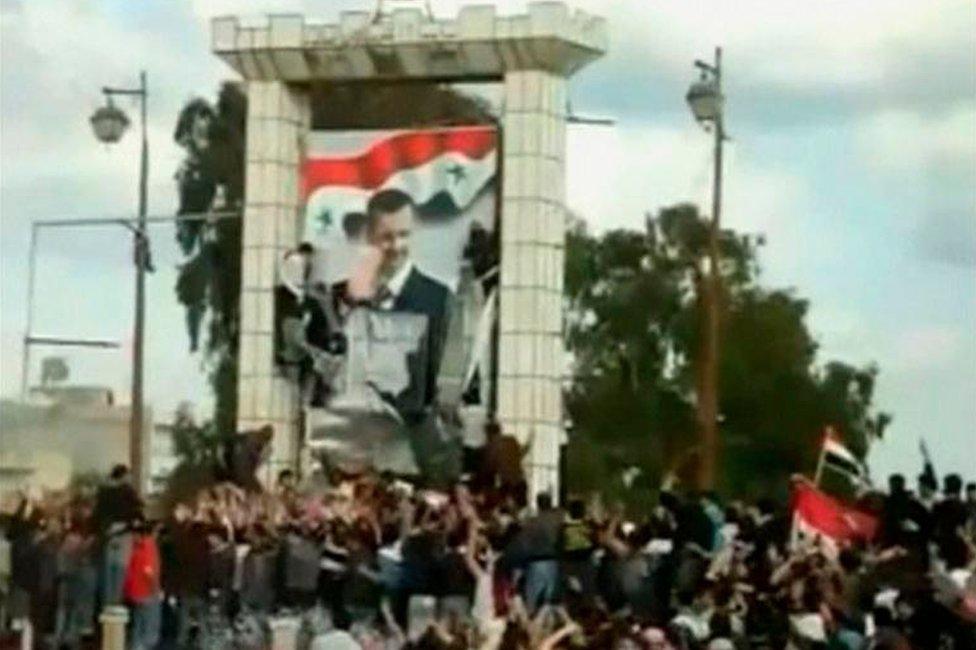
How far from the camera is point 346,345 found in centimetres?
4806

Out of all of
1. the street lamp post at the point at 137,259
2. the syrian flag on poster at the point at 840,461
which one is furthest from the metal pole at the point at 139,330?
the syrian flag on poster at the point at 840,461

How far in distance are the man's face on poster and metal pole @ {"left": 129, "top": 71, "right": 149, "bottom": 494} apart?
4.13 metres

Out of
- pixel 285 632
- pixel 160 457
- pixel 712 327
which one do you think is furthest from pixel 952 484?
pixel 160 457

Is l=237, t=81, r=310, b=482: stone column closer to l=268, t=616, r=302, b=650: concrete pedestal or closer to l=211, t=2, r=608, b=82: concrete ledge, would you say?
l=211, t=2, r=608, b=82: concrete ledge

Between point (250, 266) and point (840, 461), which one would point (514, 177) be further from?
point (840, 461)

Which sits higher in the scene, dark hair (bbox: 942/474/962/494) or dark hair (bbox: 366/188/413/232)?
dark hair (bbox: 366/188/413/232)

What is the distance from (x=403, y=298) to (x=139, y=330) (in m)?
6.55

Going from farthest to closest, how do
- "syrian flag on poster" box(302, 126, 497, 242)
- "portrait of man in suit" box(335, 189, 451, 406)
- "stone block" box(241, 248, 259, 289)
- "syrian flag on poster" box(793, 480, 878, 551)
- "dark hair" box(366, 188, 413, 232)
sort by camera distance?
"stone block" box(241, 248, 259, 289)
"dark hair" box(366, 188, 413, 232)
"syrian flag on poster" box(302, 126, 497, 242)
"portrait of man in suit" box(335, 189, 451, 406)
"syrian flag on poster" box(793, 480, 878, 551)

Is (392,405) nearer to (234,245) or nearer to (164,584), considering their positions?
(164,584)

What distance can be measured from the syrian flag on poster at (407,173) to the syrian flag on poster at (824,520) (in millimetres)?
16238

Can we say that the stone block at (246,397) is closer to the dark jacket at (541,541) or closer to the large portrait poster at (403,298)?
the large portrait poster at (403,298)

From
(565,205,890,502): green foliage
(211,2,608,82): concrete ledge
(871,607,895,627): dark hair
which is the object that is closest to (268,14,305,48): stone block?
(211,2,608,82): concrete ledge

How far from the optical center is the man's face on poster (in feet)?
157

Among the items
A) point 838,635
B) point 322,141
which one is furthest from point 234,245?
point 838,635
